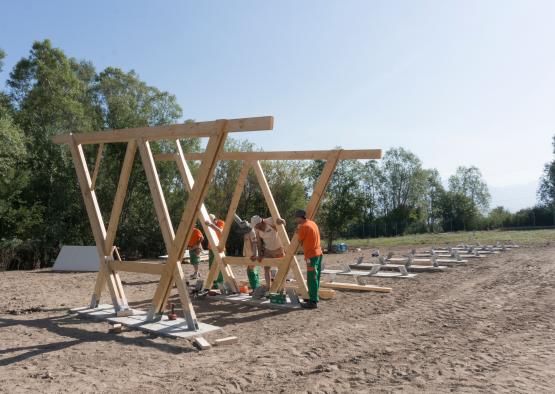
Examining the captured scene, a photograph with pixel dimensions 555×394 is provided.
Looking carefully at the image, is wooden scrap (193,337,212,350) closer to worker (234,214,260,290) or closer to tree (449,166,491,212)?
worker (234,214,260,290)

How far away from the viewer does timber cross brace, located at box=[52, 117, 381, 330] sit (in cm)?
671

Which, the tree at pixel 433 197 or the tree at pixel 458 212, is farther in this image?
the tree at pixel 433 197

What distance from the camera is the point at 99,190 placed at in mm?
24266

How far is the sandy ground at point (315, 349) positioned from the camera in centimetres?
457

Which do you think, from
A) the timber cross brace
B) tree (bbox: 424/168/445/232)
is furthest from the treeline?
tree (bbox: 424/168/445/232)

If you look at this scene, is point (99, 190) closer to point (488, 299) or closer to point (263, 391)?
point (488, 299)

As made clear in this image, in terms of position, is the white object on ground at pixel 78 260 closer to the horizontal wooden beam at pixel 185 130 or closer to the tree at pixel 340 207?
the horizontal wooden beam at pixel 185 130

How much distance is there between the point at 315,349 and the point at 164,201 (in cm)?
328

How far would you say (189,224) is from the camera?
6.87 meters

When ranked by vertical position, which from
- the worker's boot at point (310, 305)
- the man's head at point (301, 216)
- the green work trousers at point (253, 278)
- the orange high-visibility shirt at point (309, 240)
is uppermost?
the man's head at point (301, 216)

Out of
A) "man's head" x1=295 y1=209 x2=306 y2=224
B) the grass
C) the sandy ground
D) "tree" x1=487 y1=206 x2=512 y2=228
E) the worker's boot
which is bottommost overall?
the sandy ground

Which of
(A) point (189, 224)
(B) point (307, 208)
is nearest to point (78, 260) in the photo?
(B) point (307, 208)

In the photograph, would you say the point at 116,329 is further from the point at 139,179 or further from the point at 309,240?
the point at 139,179

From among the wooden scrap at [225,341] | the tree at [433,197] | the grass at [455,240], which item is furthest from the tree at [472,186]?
the wooden scrap at [225,341]
